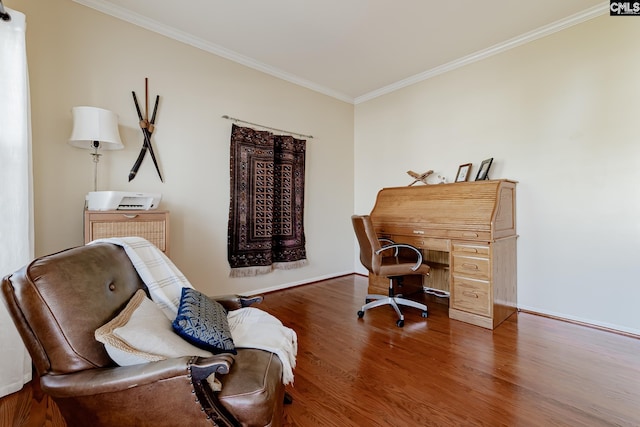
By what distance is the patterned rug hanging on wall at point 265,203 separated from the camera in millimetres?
3271

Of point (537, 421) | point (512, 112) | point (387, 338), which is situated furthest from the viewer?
point (512, 112)

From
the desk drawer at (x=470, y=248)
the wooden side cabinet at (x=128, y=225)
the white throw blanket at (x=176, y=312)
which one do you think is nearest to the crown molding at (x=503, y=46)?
the desk drawer at (x=470, y=248)

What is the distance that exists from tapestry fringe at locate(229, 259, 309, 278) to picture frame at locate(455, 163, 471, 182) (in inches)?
86.7

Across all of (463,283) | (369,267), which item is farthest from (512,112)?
(369,267)

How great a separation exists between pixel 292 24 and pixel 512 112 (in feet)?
7.98

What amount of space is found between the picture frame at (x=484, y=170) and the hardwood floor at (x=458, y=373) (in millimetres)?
1455

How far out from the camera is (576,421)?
4.68 feet

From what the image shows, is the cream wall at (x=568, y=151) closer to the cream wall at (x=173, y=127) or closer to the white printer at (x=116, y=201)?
the cream wall at (x=173, y=127)

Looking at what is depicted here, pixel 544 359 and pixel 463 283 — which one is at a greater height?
pixel 463 283

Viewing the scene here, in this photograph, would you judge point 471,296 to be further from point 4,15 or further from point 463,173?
point 4,15

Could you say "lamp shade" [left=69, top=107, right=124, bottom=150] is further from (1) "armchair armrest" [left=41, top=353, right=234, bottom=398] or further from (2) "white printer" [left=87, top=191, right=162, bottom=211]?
(1) "armchair armrest" [left=41, top=353, right=234, bottom=398]

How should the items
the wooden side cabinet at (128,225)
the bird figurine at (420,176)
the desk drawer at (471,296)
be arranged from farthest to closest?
the bird figurine at (420,176) < the desk drawer at (471,296) < the wooden side cabinet at (128,225)

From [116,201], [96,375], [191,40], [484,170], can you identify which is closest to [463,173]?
[484,170]

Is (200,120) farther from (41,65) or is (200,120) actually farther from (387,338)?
(387,338)
